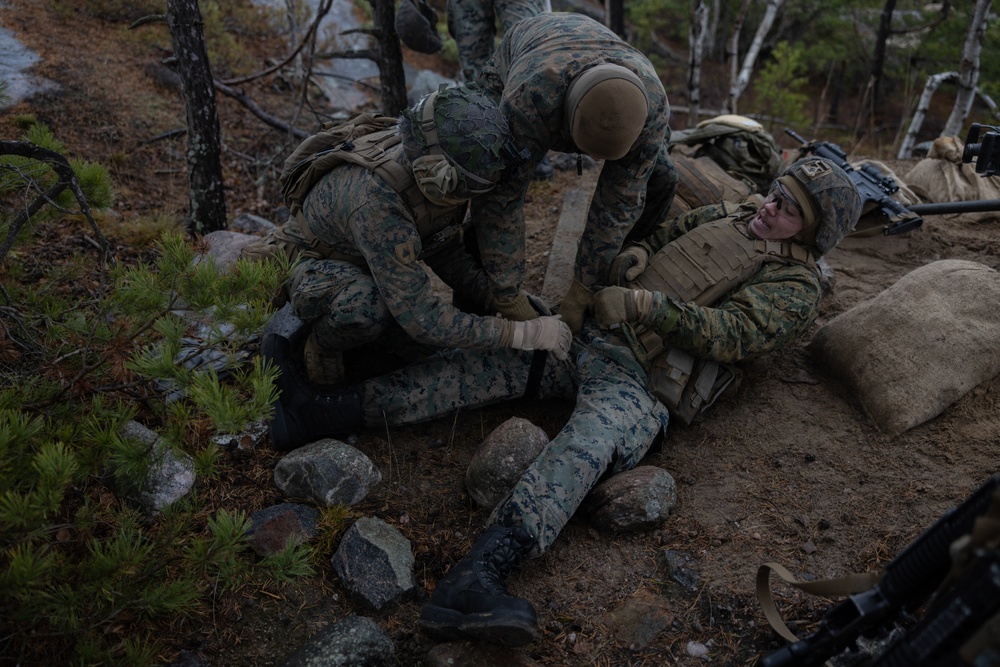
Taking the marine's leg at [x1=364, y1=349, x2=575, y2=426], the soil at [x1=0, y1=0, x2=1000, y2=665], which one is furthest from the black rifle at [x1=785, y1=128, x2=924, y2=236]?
the marine's leg at [x1=364, y1=349, x2=575, y2=426]

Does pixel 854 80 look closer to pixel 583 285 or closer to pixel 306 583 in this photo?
pixel 583 285

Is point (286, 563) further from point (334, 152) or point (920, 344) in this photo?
point (920, 344)

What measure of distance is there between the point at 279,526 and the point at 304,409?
2.27 feet

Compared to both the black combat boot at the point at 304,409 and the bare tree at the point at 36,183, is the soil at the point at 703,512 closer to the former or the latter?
the black combat boot at the point at 304,409

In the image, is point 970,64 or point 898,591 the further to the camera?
point 970,64

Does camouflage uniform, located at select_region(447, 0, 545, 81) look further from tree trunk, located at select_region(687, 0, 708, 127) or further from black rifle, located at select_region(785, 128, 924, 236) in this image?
tree trunk, located at select_region(687, 0, 708, 127)

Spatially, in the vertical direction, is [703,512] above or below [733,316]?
below

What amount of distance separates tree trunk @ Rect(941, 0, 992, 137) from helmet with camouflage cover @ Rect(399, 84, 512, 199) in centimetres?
589

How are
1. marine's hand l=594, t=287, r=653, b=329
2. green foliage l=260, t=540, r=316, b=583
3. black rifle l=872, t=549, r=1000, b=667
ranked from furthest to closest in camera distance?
marine's hand l=594, t=287, r=653, b=329 < green foliage l=260, t=540, r=316, b=583 < black rifle l=872, t=549, r=1000, b=667

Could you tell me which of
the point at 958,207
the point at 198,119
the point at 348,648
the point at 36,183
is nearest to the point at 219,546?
the point at 348,648

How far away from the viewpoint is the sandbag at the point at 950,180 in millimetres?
5422

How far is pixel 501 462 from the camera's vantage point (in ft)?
10.9

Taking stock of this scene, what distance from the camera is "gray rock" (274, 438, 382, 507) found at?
10.9ft

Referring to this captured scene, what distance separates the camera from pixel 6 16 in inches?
295
